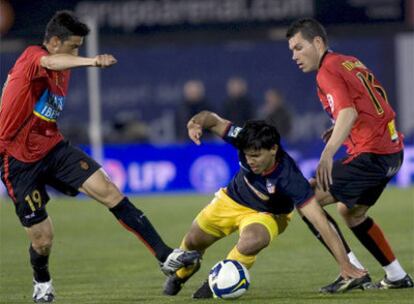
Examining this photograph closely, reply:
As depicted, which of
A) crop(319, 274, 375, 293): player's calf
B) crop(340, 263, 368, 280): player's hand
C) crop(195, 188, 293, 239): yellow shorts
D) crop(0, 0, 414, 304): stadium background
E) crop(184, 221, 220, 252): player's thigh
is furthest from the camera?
crop(0, 0, 414, 304): stadium background

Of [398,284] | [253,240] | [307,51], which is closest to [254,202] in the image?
[253,240]

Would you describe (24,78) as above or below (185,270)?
above

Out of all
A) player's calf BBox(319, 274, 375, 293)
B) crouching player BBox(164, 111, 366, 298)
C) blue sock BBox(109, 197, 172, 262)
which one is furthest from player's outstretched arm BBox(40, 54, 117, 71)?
player's calf BBox(319, 274, 375, 293)

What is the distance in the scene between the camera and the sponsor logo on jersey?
1020 centimetres

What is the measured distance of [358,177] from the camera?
10.4 meters

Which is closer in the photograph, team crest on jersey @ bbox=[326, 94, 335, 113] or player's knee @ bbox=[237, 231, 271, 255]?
player's knee @ bbox=[237, 231, 271, 255]

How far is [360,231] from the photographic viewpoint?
422 inches

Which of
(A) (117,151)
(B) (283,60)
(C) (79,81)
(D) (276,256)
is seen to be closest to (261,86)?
(B) (283,60)

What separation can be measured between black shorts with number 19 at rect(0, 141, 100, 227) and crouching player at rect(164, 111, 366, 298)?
1005 millimetres

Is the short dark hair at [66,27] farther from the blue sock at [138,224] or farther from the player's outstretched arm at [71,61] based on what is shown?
the blue sock at [138,224]

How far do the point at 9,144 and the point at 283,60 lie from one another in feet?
61.2

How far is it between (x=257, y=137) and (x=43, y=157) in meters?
1.72

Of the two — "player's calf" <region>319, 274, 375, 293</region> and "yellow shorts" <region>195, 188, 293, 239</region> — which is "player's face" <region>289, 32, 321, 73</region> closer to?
"yellow shorts" <region>195, 188, 293, 239</region>

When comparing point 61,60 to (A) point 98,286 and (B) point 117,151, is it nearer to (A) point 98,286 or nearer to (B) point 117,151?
(A) point 98,286
